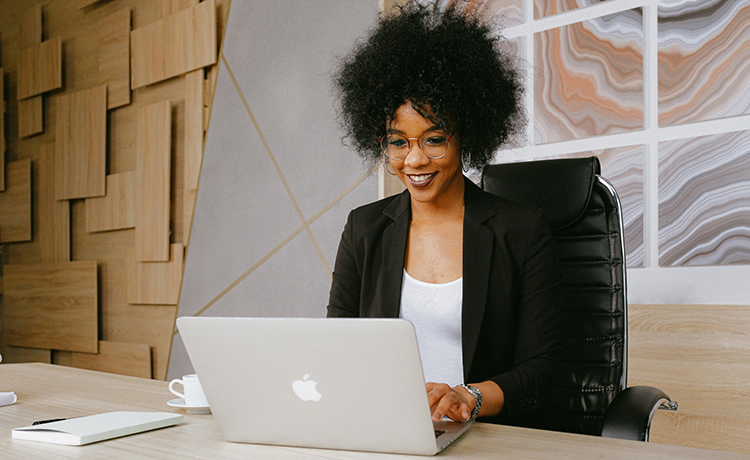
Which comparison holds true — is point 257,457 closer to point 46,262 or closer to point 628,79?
point 628,79

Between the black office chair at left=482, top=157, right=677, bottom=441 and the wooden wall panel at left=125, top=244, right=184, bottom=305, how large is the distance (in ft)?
7.84

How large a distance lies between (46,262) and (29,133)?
34.2 inches

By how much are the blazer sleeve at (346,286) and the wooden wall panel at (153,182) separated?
213 cm

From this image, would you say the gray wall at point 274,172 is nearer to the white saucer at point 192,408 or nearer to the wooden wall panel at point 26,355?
the wooden wall panel at point 26,355

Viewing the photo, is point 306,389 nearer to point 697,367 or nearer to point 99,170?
point 697,367

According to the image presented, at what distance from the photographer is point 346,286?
5.80 ft

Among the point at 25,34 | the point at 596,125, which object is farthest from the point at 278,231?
the point at 25,34

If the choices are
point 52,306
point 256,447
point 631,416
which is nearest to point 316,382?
point 256,447

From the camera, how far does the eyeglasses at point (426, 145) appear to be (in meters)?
1.59

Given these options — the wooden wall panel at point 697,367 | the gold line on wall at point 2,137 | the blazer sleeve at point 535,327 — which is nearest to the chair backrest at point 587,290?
the blazer sleeve at point 535,327

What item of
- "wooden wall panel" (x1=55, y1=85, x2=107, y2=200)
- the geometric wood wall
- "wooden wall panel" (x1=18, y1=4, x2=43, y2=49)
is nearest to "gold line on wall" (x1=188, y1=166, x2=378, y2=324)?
the geometric wood wall

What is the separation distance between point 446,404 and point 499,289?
1.80 feet

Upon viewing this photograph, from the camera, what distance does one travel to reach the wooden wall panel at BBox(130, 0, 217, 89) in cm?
349

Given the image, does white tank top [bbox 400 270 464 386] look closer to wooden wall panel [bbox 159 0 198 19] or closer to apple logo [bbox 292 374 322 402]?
apple logo [bbox 292 374 322 402]
